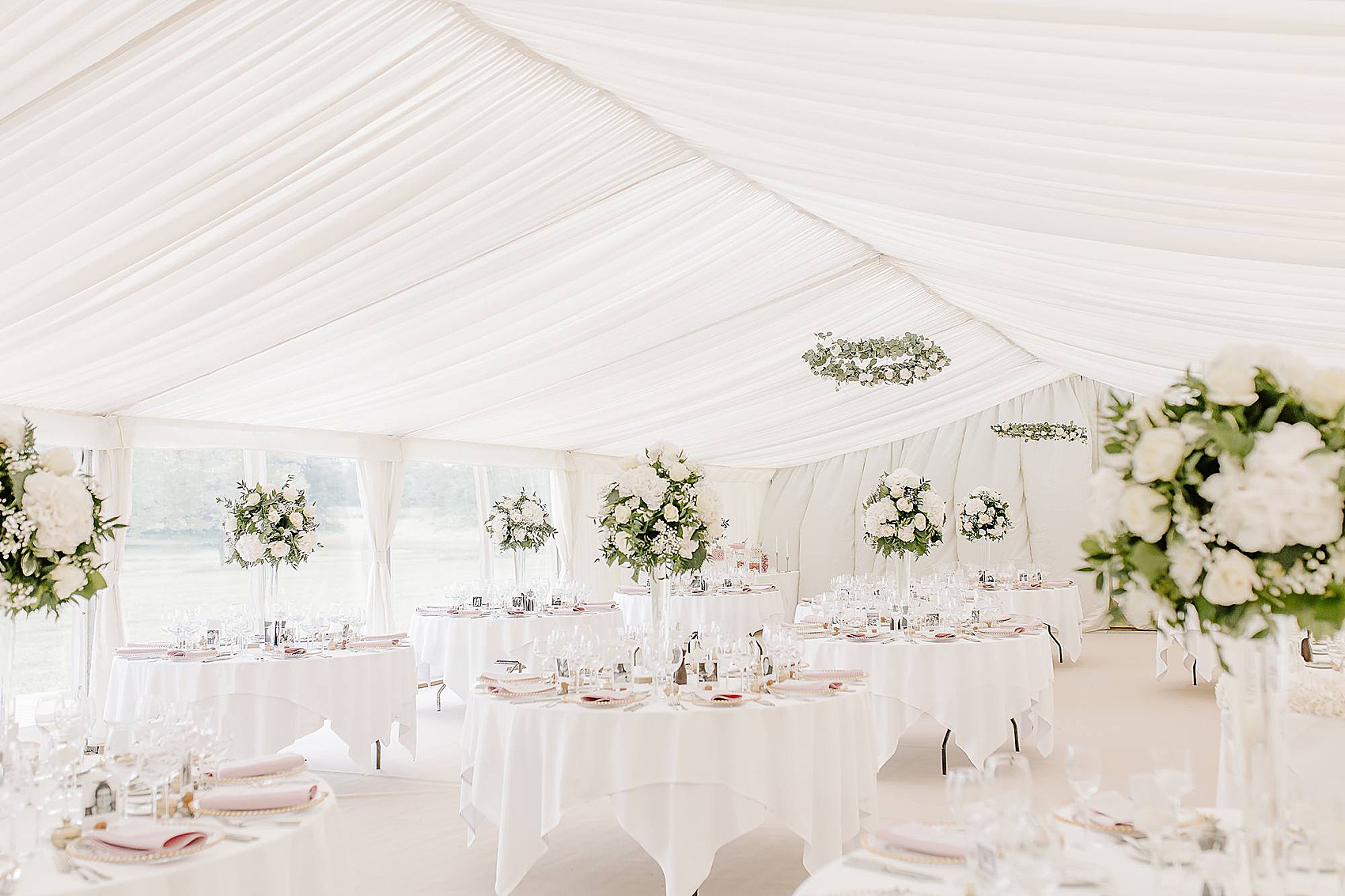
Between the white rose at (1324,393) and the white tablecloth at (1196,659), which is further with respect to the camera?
the white tablecloth at (1196,659)

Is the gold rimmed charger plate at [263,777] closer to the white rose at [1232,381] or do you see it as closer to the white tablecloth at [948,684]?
the white rose at [1232,381]

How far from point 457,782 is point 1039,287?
17.6 ft

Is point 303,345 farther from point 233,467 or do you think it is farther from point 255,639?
point 233,467

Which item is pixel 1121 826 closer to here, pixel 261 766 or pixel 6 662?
pixel 261 766

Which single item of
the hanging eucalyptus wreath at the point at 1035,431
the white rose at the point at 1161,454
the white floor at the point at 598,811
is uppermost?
the hanging eucalyptus wreath at the point at 1035,431

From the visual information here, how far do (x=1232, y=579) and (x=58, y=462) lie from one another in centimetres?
277

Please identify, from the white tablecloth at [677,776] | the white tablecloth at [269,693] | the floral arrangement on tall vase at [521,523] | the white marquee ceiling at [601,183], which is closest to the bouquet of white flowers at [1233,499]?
the white marquee ceiling at [601,183]

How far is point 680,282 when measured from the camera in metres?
7.98

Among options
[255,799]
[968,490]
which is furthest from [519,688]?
[968,490]

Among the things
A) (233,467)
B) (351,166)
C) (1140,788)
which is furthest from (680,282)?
(1140,788)

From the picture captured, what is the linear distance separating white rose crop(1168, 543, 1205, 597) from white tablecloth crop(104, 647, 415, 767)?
538 centimetres

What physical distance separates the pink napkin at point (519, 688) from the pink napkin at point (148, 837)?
2.16m

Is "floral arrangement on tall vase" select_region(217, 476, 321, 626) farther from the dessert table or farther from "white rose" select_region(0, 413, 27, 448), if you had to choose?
the dessert table

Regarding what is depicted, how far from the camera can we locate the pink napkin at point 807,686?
4.61m
